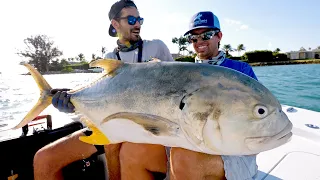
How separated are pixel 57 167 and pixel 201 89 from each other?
196 cm

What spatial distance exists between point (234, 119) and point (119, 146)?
1539 mm

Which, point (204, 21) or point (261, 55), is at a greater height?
point (261, 55)

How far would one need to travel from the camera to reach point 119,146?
8.45 ft

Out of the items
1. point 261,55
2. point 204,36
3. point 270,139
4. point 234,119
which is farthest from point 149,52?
point 261,55

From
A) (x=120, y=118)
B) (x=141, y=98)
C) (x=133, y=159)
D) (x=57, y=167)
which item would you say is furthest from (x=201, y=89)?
(x=57, y=167)

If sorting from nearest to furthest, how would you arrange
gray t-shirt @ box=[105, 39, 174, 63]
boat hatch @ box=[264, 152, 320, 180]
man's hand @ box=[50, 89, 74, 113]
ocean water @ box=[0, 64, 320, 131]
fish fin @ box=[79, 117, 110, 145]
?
fish fin @ box=[79, 117, 110, 145] → man's hand @ box=[50, 89, 74, 113] → boat hatch @ box=[264, 152, 320, 180] → gray t-shirt @ box=[105, 39, 174, 63] → ocean water @ box=[0, 64, 320, 131]

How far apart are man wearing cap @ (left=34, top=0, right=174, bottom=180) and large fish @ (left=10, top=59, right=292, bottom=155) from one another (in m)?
0.49

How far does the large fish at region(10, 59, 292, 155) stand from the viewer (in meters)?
1.36

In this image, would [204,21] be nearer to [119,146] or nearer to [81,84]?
[81,84]

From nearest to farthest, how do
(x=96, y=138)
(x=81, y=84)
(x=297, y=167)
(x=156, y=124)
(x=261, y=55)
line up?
(x=156, y=124)
(x=96, y=138)
(x=81, y=84)
(x=297, y=167)
(x=261, y=55)

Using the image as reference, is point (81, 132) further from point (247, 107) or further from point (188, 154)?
point (247, 107)

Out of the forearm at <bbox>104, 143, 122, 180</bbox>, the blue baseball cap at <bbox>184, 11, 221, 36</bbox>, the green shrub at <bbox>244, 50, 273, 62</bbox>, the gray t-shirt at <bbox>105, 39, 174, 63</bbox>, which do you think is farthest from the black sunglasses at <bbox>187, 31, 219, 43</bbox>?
the green shrub at <bbox>244, 50, 273, 62</bbox>

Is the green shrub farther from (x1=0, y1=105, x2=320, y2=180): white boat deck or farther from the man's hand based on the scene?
the man's hand

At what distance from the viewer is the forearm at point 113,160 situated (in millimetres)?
2574
